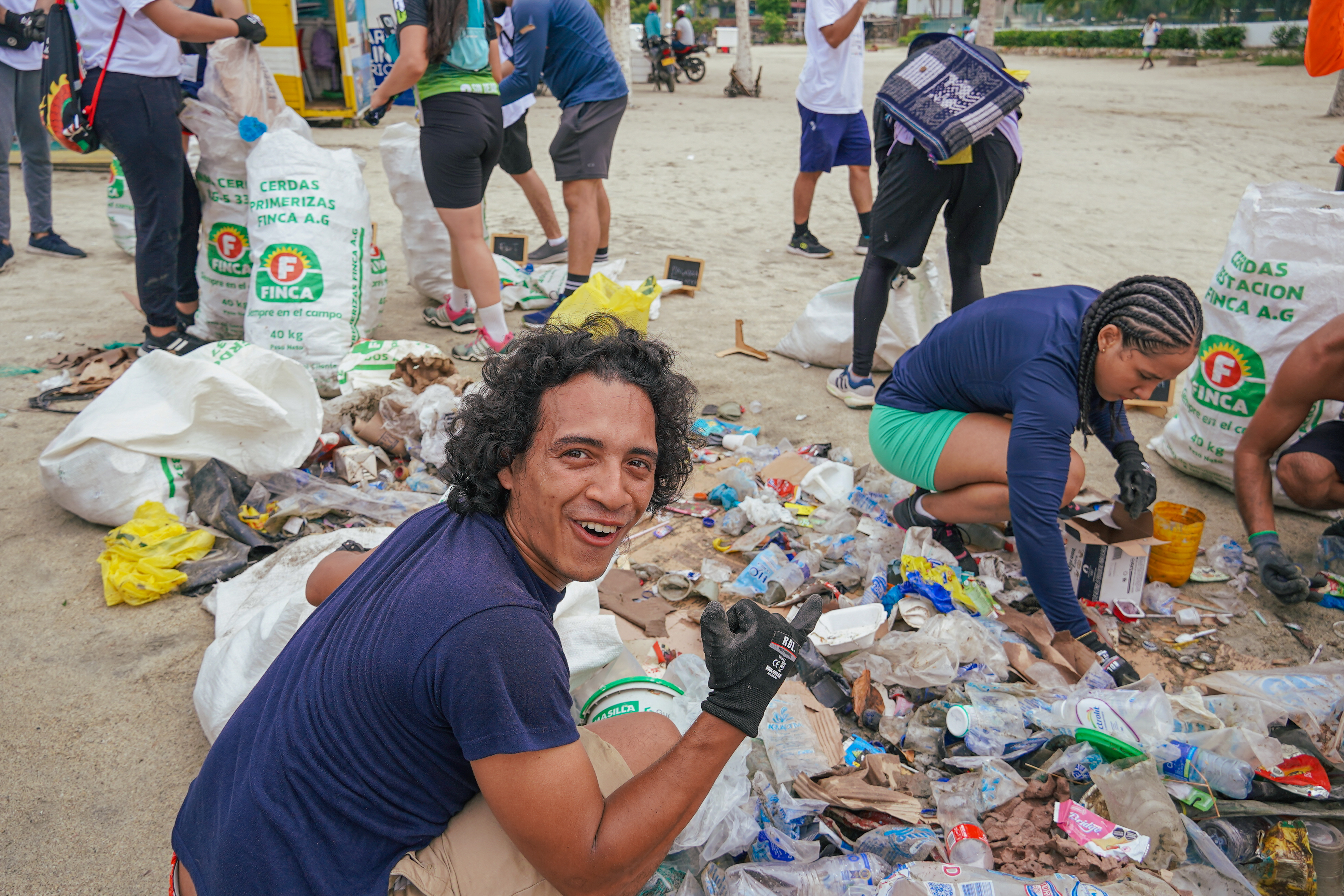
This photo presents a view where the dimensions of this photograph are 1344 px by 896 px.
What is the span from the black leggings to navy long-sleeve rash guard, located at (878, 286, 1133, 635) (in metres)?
0.91

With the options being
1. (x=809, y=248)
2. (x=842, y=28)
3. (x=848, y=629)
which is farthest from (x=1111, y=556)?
(x=842, y=28)

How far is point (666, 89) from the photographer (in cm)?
1802

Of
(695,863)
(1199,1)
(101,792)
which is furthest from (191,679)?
(1199,1)

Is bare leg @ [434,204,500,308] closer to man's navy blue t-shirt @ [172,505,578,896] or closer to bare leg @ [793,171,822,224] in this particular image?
bare leg @ [793,171,822,224]

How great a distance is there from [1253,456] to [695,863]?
235 centimetres

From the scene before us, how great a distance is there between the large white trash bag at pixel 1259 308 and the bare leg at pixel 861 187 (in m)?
2.48

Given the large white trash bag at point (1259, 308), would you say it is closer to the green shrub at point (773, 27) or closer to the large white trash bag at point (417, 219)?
the large white trash bag at point (417, 219)

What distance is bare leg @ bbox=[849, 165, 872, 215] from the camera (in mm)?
5375

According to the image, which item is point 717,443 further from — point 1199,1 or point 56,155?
point 1199,1

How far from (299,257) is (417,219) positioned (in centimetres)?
98

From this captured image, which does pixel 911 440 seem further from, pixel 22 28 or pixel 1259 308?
pixel 22 28

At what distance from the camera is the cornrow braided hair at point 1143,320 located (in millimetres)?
2092

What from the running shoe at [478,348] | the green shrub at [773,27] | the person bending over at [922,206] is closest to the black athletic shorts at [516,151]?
the running shoe at [478,348]

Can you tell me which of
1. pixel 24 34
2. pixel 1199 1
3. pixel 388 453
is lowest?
pixel 388 453
